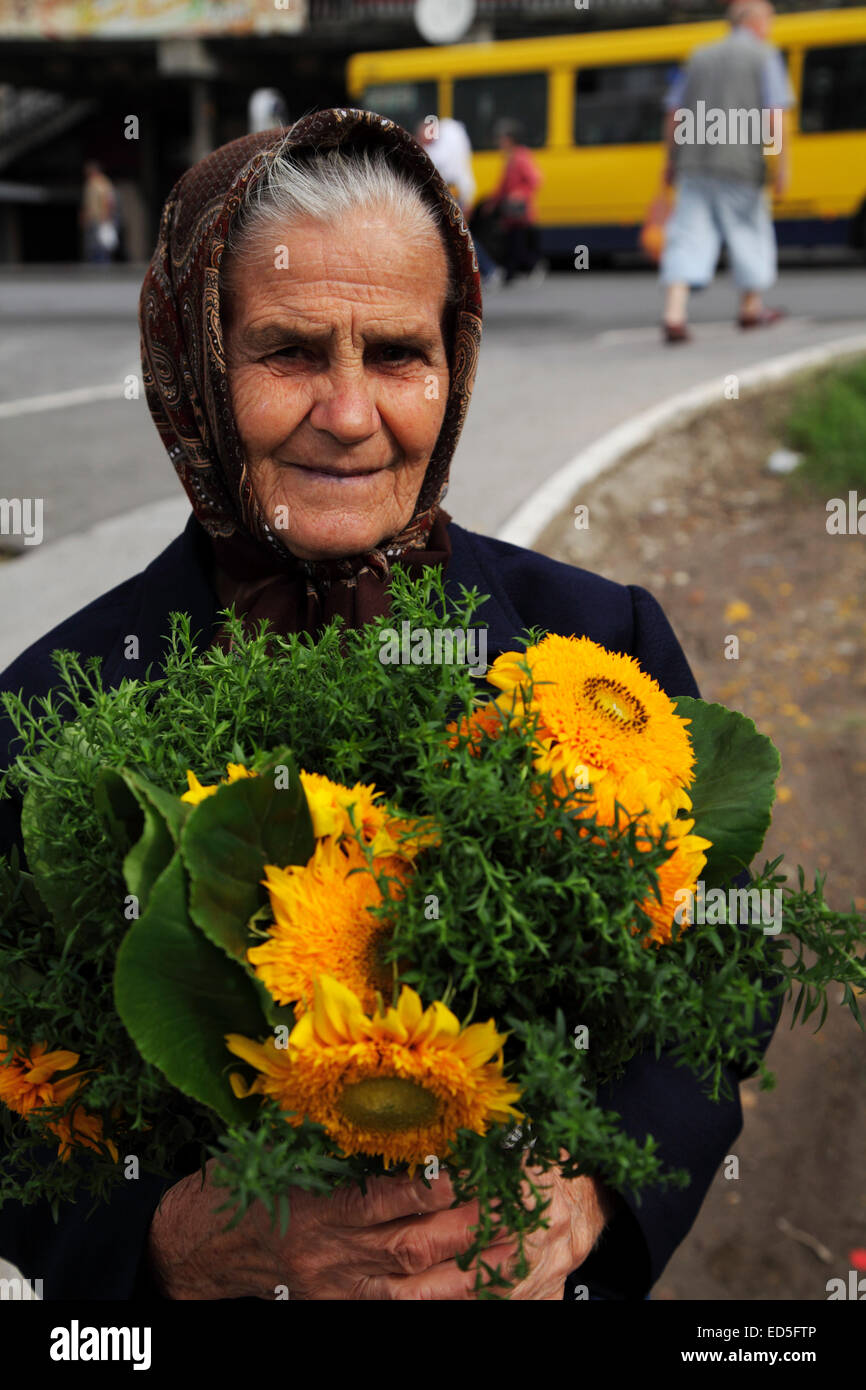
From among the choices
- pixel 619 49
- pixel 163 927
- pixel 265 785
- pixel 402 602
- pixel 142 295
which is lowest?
pixel 163 927

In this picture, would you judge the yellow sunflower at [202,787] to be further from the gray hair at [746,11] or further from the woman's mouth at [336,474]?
the gray hair at [746,11]

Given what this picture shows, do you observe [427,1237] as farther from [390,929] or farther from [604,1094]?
[390,929]

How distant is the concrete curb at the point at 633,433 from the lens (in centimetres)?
496

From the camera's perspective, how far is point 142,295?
1934 mm

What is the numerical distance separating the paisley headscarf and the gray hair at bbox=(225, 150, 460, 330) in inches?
0.5

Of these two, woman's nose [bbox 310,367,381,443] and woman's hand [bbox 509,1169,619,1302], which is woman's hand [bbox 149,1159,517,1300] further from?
woman's nose [bbox 310,367,381,443]

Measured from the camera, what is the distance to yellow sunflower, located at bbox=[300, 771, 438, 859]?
100 centimetres

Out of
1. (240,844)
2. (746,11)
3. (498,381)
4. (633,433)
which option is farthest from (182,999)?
(746,11)

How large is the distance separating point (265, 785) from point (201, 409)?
95 cm

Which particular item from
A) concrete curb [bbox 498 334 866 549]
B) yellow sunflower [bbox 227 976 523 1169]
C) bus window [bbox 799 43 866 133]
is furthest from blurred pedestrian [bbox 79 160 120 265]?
yellow sunflower [bbox 227 976 523 1169]

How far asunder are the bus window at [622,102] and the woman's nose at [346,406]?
17.1 m

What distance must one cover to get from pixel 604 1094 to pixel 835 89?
17467 mm
